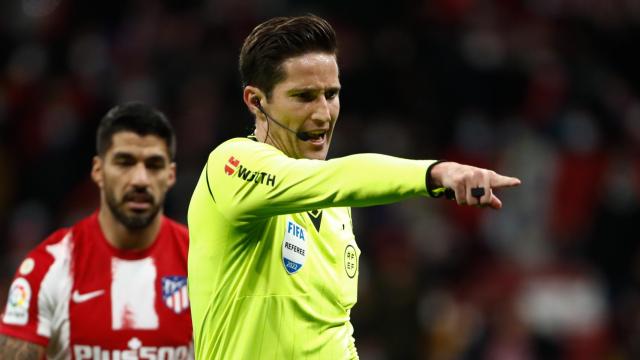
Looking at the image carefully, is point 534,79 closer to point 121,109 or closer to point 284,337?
point 121,109

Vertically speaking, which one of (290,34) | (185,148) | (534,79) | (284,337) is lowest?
(284,337)

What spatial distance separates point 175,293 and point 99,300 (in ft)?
1.14

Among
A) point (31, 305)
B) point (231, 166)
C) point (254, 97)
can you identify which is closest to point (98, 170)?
point (31, 305)

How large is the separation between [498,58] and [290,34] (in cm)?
862

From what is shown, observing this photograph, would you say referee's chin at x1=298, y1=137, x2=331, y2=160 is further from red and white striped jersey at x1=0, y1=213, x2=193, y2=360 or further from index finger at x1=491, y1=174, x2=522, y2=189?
red and white striped jersey at x1=0, y1=213, x2=193, y2=360

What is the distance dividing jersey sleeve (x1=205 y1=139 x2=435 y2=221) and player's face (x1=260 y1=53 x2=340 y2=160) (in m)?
0.25

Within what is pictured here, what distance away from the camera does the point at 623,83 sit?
12.8m

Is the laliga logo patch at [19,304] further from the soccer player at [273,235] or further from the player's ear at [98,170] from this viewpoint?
the soccer player at [273,235]

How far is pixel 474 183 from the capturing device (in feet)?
9.99

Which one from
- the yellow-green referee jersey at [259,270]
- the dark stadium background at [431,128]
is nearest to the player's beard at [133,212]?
the yellow-green referee jersey at [259,270]

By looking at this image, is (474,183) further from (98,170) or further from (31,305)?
(98,170)

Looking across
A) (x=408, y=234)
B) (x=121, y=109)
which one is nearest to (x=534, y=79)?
(x=408, y=234)

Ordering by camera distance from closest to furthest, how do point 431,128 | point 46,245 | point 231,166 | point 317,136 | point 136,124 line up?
Result: point 231,166 → point 317,136 → point 46,245 → point 136,124 → point 431,128

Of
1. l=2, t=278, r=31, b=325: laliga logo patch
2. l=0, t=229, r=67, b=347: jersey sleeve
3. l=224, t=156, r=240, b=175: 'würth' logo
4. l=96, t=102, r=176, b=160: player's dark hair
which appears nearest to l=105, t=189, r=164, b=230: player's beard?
l=96, t=102, r=176, b=160: player's dark hair
